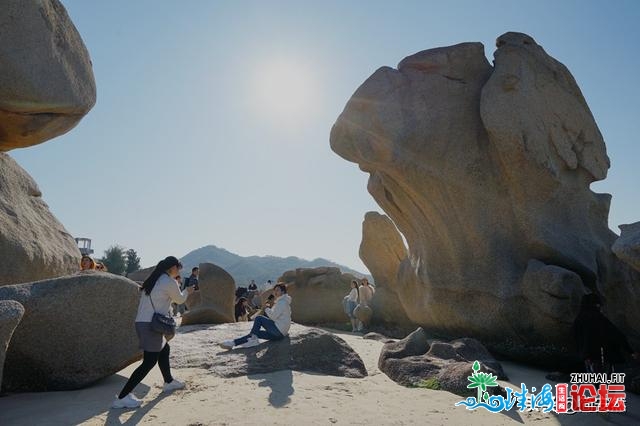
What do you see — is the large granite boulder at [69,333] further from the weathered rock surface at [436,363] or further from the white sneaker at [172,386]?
the weathered rock surface at [436,363]

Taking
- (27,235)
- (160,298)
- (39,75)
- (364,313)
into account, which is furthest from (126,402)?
(364,313)

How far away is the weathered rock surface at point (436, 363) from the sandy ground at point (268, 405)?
0.26m

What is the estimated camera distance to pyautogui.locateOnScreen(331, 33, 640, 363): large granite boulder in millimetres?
7906

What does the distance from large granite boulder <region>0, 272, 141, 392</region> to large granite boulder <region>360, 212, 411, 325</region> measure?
9.54 m

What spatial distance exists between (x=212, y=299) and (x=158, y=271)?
281 inches

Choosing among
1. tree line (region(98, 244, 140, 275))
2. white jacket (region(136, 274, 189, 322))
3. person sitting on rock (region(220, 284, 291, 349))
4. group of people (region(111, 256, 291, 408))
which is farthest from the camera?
tree line (region(98, 244, 140, 275))

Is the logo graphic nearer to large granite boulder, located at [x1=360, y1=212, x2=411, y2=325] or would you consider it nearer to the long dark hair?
the long dark hair

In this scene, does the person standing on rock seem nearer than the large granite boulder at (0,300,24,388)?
No

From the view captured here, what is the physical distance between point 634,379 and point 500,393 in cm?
192

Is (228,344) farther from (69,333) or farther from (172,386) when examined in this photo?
(69,333)

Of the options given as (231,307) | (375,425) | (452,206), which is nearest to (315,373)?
(375,425)

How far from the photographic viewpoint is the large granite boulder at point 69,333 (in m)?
4.62

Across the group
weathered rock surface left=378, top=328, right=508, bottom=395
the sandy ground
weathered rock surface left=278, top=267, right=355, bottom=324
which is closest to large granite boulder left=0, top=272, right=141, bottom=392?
the sandy ground

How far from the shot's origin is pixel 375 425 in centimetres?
410
